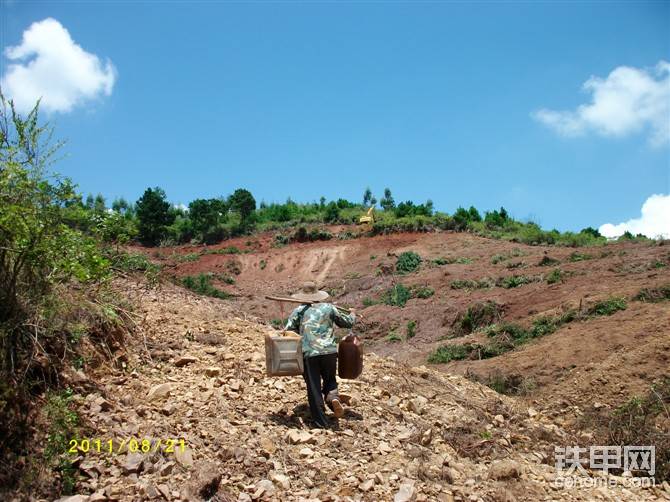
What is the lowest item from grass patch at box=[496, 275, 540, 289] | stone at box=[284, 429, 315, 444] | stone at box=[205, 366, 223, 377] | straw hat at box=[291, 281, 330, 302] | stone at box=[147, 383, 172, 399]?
stone at box=[284, 429, 315, 444]

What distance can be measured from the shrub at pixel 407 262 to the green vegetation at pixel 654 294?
13169mm

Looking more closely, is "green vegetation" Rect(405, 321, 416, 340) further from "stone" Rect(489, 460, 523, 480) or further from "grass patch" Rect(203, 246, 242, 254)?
"grass patch" Rect(203, 246, 242, 254)

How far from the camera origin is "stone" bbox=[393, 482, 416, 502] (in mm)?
4461

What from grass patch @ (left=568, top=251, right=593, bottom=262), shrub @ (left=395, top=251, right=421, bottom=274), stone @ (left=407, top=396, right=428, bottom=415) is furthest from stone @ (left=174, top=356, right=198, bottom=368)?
shrub @ (left=395, top=251, right=421, bottom=274)

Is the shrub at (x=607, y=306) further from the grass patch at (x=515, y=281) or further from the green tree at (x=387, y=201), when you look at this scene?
the green tree at (x=387, y=201)

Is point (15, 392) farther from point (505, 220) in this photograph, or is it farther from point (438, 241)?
point (505, 220)

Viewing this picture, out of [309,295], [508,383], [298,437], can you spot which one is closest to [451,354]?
[508,383]

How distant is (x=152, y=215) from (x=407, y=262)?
18.2m

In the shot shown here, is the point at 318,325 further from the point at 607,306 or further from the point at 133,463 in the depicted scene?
the point at 607,306

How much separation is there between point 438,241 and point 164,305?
73.5 feet

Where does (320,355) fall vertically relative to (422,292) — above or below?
below

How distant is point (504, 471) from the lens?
513cm

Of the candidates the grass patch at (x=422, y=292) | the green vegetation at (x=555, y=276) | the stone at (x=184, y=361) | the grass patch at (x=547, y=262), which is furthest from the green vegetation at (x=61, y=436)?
the grass patch at (x=547, y=262)

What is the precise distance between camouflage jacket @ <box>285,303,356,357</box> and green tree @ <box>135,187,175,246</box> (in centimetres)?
3313
